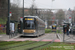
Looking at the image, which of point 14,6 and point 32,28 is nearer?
point 32,28

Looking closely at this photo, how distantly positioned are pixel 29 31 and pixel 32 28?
616 millimetres

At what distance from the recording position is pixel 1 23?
4184 centimetres

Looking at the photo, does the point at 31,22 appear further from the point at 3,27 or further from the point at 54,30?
the point at 54,30

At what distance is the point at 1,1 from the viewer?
42781mm

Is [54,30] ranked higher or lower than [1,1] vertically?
lower

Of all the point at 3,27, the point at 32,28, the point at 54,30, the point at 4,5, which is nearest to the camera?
the point at 32,28

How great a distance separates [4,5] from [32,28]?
2176 centimetres

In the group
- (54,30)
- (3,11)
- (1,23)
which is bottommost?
(54,30)

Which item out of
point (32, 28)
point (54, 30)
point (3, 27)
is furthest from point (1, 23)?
point (54, 30)

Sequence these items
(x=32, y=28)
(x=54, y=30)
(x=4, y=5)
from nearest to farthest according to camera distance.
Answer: (x=32, y=28) < (x=4, y=5) < (x=54, y=30)

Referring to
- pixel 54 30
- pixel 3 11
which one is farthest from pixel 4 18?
pixel 54 30

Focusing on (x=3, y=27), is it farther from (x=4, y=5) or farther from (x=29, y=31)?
(x=29, y=31)

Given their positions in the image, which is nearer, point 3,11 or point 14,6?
point 3,11

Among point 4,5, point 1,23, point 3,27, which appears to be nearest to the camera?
point 3,27
